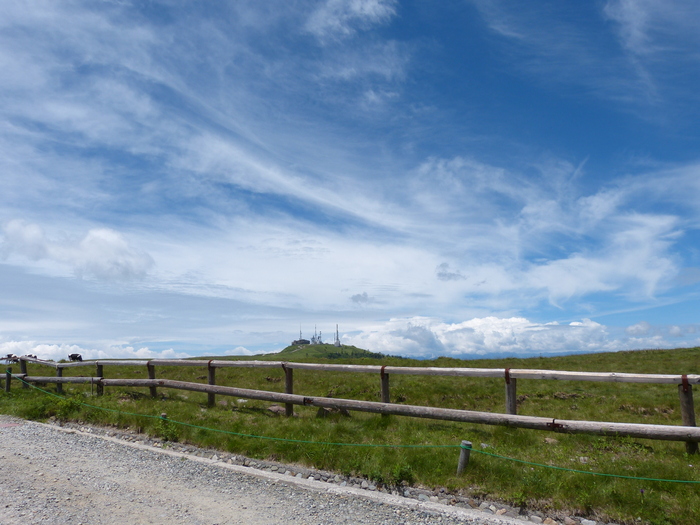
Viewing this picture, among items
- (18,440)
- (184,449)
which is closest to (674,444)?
(184,449)

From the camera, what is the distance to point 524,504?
308 inches

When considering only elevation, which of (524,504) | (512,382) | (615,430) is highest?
(512,382)

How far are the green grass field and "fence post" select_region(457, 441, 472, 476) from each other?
157 mm

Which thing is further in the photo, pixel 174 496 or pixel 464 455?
pixel 464 455

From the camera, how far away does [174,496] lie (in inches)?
328

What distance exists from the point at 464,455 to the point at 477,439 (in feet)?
7.58

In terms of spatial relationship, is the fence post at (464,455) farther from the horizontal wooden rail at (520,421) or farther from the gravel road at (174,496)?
the horizontal wooden rail at (520,421)

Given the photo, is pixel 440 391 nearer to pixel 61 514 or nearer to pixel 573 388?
pixel 573 388

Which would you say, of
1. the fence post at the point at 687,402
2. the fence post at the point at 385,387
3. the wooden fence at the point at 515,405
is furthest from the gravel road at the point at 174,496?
the fence post at the point at 687,402

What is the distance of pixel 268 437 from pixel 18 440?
298 inches

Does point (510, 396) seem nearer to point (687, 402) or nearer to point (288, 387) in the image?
point (687, 402)

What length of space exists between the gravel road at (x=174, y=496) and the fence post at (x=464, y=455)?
3.63 ft

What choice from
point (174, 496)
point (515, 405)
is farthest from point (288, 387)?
point (515, 405)

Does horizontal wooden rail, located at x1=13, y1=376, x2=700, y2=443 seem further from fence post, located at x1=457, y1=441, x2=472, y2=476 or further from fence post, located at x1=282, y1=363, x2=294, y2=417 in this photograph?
fence post, located at x1=457, y1=441, x2=472, y2=476
